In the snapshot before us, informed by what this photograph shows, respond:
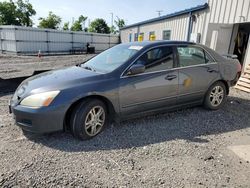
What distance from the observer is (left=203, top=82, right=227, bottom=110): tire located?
4658 millimetres

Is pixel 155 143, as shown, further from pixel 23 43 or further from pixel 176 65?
pixel 23 43

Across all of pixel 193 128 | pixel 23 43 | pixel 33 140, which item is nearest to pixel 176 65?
pixel 193 128

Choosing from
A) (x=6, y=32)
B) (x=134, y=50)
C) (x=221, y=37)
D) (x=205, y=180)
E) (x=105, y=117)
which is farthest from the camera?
(x=6, y=32)

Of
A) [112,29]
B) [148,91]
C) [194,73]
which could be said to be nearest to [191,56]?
[194,73]

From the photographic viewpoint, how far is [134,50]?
12.5 ft

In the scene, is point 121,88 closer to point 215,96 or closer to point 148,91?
point 148,91

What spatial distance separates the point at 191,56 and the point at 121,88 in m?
1.86

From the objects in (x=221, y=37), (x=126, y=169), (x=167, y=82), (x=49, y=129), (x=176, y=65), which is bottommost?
(x=126, y=169)

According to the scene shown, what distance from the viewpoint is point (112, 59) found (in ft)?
12.9

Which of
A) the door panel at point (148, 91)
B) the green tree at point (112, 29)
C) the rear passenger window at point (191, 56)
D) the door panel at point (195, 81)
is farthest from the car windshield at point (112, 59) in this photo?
the green tree at point (112, 29)

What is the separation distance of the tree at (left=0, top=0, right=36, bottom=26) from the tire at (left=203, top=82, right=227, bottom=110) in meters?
38.1

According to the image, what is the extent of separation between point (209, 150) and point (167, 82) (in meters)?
1.40

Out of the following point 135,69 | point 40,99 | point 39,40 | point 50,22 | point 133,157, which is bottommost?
point 133,157

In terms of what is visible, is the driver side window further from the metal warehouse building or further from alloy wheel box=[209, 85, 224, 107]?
the metal warehouse building
